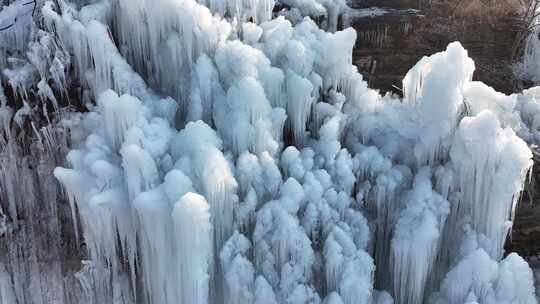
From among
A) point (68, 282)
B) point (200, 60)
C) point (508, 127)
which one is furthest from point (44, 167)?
point (508, 127)

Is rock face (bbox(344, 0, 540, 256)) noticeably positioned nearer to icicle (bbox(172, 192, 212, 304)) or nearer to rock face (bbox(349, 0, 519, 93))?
rock face (bbox(349, 0, 519, 93))

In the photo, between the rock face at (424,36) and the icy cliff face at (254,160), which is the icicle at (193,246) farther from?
the rock face at (424,36)

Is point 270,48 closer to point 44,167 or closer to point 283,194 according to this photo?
point 283,194

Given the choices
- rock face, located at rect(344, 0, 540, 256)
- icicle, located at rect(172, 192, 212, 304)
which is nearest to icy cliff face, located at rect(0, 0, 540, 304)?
icicle, located at rect(172, 192, 212, 304)

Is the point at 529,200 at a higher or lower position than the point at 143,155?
lower

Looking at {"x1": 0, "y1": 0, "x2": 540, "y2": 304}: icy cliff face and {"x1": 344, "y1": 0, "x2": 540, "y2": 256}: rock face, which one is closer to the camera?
{"x1": 0, "y1": 0, "x2": 540, "y2": 304}: icy cliff face

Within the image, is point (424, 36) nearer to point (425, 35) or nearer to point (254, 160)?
point (425, 35)
